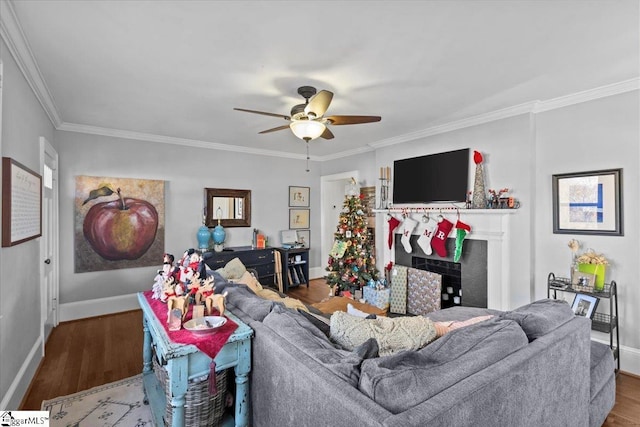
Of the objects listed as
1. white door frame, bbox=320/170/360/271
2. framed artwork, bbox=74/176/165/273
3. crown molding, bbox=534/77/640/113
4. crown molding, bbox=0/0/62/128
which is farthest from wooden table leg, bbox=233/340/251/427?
white door frame, bbox=320/170/360/271

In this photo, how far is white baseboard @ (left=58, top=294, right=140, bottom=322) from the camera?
159 inches

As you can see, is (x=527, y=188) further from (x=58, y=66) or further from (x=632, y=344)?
(x=58, y=66)

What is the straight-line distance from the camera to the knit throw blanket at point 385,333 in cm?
144

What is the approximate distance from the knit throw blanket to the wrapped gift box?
8.99 ft

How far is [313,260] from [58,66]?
4868mm

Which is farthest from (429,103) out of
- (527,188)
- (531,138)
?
(527,188)

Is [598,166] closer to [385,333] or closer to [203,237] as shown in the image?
[385,333]

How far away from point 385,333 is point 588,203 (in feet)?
9.26

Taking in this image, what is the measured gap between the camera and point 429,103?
327cm

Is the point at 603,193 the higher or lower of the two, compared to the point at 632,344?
higher

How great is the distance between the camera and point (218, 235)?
16.2ft

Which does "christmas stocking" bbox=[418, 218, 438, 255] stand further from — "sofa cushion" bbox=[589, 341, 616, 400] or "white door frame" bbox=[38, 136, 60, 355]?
"white door frame" bbox=[38, 136, 60, 355]

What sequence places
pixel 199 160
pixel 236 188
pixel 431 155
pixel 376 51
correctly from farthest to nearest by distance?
pixel 236 188 → pixel 199 160 → pixel 431 155 → pixel 376 51

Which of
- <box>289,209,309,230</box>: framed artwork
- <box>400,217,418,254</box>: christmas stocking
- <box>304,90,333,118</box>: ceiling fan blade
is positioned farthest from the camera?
<box>289,209,309,230</box>: framed artwork
